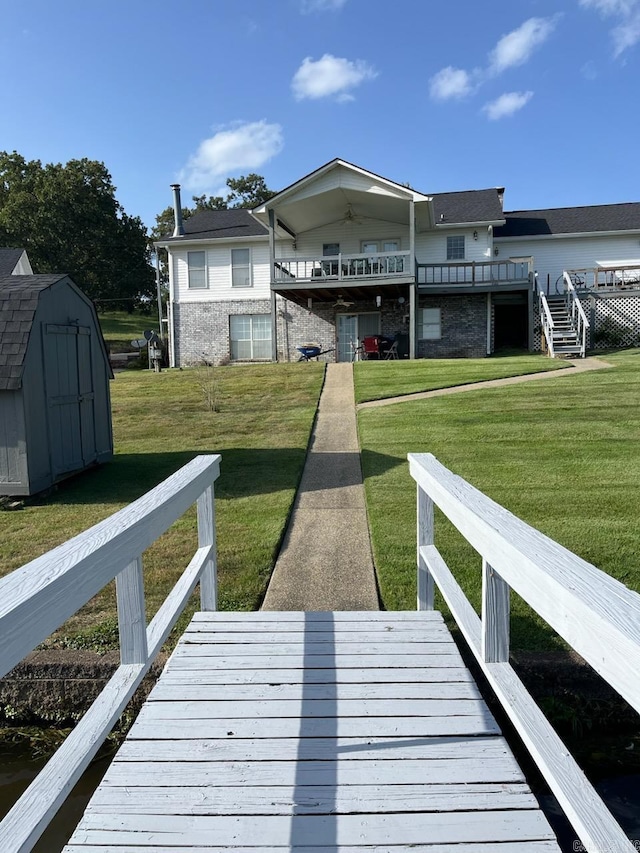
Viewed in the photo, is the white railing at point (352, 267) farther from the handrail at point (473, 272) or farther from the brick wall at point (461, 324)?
the brick wall at point (461, 324)

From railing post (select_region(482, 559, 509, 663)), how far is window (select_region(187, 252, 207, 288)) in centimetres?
2391

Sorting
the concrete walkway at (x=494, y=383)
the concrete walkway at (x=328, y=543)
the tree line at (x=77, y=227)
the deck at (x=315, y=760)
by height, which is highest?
the tree line at (x=77, y=227)

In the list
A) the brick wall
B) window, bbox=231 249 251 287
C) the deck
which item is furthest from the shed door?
the brick wall

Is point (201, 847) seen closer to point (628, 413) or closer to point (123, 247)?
point (628, 413)

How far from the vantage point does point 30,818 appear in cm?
142

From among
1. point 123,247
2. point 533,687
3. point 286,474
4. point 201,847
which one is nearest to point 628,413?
point 286,474

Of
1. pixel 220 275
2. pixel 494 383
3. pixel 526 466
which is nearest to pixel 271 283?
pixel 220 275

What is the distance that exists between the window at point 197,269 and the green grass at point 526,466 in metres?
15.1

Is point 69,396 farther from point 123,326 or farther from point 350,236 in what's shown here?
point 123,326

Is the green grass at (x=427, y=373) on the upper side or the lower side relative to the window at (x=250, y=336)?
lower

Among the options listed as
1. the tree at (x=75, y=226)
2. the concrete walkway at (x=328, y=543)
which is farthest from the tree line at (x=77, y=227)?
the concrete walkway at (x=328, y=543)

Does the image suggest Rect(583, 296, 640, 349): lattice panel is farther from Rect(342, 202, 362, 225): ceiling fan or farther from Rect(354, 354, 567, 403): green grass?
Rect(342, 202, 362, 225): ceiling fan

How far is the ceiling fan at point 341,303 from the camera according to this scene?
23125 millimetres

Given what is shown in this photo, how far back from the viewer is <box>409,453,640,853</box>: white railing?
1104 millimetres
